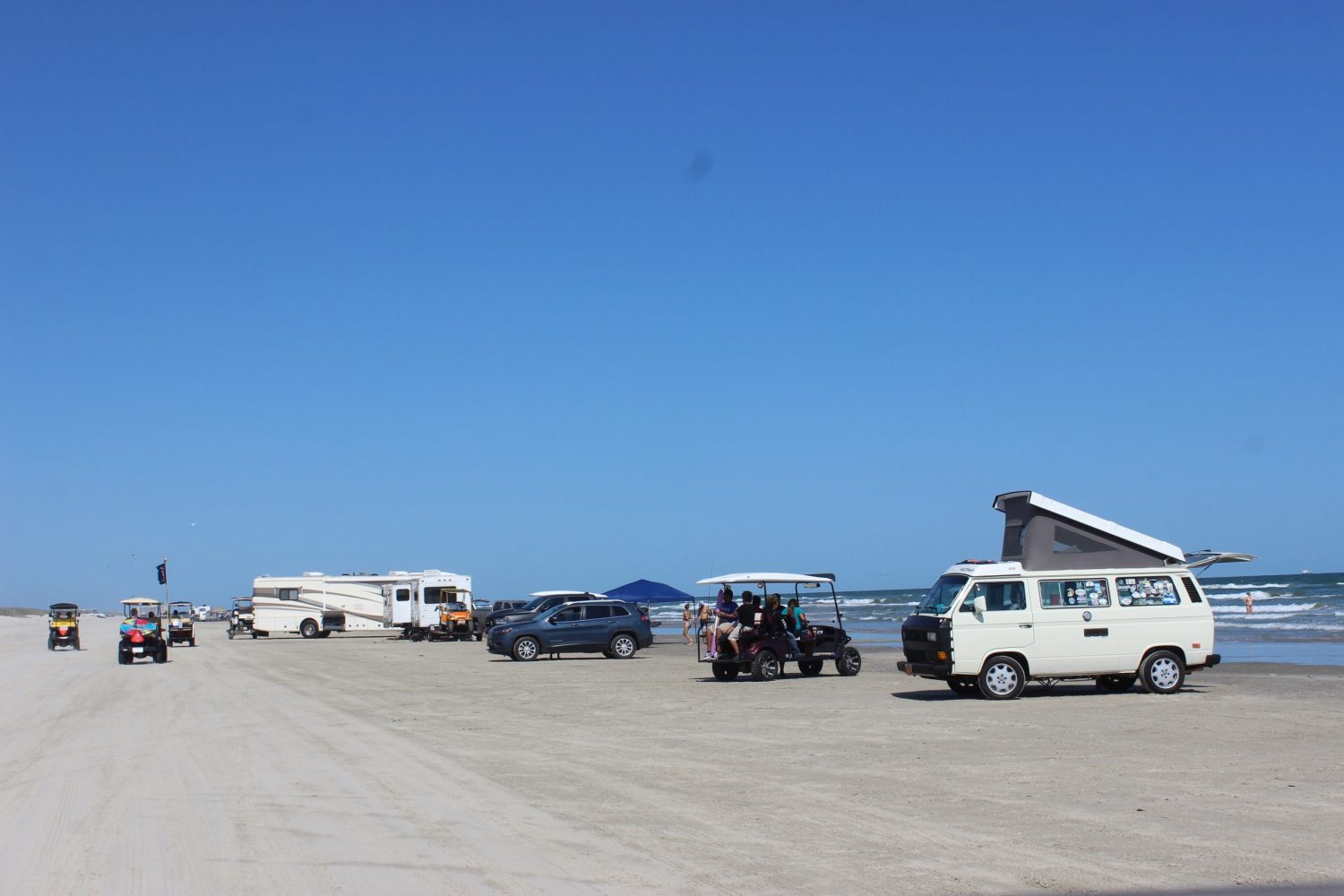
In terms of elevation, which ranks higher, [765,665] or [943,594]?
[943,594]

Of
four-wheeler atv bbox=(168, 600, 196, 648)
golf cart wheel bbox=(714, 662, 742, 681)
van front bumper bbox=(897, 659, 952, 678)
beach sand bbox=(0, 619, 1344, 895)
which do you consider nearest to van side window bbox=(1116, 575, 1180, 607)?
beach sand bbox=(0, 619, 1344, 895)

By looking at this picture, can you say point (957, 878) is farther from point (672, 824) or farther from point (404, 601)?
point (404, 601)

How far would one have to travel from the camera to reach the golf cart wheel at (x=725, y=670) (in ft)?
74.3

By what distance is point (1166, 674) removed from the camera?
58.8 feet

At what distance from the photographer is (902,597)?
118 m

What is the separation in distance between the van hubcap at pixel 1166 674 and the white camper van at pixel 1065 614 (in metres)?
0.01

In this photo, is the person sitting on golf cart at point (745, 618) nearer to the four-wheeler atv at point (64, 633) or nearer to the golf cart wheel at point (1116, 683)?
the golf cart wheel at point (1116, 683)

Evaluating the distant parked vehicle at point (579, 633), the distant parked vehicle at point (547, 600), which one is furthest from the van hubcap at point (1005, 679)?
the distant parked vehicle at point (547, 600)

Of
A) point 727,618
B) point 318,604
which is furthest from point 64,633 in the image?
point 727,618

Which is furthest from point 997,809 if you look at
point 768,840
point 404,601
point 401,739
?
point 404,601

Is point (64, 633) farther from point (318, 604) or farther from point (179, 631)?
point (318, 604)

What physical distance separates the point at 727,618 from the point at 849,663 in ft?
8.30

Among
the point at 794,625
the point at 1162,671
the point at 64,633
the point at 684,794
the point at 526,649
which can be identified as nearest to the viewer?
the point at 684,794

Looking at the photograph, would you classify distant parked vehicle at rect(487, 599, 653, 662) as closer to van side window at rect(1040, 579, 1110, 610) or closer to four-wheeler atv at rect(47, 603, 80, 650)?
van side window at rect(1040, 579, 1110, 610)
